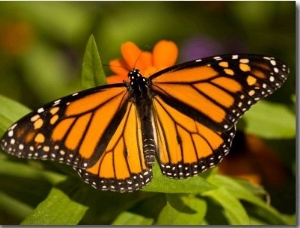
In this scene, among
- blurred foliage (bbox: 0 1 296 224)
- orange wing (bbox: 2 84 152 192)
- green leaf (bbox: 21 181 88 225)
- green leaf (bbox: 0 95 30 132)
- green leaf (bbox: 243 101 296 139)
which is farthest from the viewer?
blurred foliage (bbox: 0 1 296 224)

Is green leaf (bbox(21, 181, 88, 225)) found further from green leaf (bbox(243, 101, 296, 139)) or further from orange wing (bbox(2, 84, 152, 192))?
green leaf (bbox(243, 101, 296, 139))

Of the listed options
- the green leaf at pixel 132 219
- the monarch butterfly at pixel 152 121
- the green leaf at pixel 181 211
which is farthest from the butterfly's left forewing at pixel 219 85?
the green leaf at pixel 132 219

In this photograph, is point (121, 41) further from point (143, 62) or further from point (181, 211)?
→ point (181, 211)

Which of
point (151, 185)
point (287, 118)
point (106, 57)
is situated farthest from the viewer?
point (106, 57)

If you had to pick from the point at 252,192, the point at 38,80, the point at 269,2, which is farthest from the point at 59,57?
the point at 252,192

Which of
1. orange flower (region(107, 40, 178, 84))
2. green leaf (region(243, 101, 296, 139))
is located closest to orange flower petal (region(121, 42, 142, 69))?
orange flower (region(107, 40, 178, 84))

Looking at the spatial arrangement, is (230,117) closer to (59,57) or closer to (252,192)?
(252,192)
